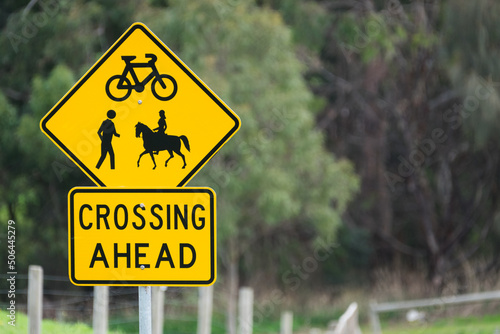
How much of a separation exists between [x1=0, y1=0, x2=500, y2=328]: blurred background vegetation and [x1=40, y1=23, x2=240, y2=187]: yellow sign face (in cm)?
1427

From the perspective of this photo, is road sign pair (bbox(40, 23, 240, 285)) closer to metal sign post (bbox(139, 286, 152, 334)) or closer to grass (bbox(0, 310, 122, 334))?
metal sign post (bbox(139, 286, 152, 334))

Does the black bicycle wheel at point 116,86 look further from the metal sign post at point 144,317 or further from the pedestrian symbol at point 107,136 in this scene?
the metal sign post at point 144,317

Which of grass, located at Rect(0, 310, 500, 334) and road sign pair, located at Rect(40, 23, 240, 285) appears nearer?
road sign pair, located at Rect(40, 23, 240, 285)

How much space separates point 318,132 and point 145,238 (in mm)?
18185

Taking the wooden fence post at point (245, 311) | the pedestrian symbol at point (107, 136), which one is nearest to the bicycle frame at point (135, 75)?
the pedestrian symbol at point (107, 136)

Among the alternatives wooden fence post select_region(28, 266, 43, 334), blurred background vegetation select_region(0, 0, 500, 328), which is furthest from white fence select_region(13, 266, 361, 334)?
blurred background vegetation select_region(0, 0, 500, 328)

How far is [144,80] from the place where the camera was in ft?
15.0

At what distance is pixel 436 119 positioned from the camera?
1121 inches

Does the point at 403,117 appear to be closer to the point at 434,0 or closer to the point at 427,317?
the point at 434,0

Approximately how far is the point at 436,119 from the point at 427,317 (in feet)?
29.2

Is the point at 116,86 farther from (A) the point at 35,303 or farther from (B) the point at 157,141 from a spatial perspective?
(A) the point at 35,303

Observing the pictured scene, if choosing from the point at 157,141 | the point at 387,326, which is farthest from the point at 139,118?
the point at 387,326

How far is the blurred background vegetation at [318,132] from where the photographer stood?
65.8 feet

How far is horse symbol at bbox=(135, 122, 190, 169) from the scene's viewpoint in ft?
14.8
